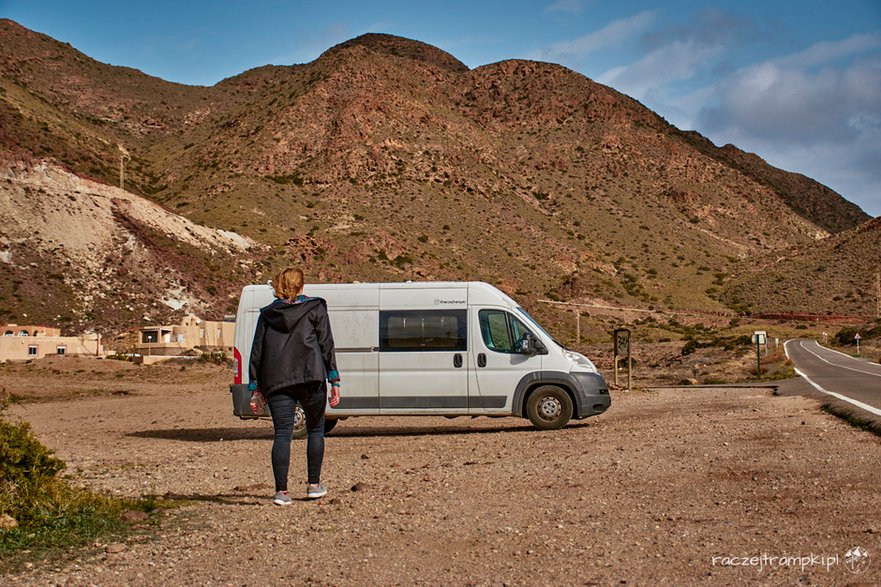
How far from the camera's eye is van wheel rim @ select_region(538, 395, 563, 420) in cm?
1550

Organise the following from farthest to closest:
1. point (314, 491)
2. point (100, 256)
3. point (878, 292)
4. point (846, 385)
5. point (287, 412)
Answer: point (878, 292) → point (100, 256) → point (846, 385) → point (314, 491) → point (287, 412)

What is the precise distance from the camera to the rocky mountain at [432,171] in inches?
3110

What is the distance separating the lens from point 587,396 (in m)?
15.5

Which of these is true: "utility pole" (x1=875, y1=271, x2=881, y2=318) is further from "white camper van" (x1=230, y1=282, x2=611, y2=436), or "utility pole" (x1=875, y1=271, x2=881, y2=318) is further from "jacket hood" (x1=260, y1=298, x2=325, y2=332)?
"jacket hood" (x1=260, y1=298, x2=325, y2=332)

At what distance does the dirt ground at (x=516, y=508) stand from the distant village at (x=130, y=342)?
3108 cm

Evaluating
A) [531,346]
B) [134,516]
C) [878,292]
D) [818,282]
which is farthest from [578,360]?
[818,282]

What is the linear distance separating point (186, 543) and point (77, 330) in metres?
51.7

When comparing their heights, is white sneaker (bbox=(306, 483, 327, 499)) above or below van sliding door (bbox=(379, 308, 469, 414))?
below

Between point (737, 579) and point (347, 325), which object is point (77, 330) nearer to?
point (347, 325)

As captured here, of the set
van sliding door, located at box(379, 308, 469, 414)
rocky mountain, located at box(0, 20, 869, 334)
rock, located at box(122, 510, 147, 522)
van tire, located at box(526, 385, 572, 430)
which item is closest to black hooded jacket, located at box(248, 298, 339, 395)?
rock, located at box(122, 510, 147, 522)

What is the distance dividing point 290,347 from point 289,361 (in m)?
0.12

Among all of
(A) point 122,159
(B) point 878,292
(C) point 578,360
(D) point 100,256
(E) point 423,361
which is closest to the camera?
(E) point 423,361

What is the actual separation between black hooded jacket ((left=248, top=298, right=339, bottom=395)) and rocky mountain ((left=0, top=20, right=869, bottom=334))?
57.0m

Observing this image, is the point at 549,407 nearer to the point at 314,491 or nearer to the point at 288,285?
the point at 314,491
